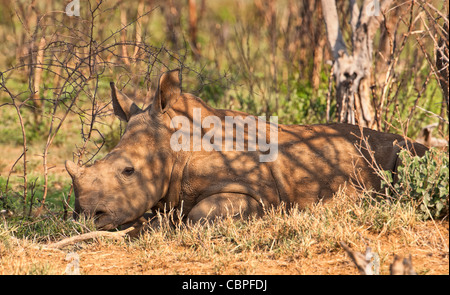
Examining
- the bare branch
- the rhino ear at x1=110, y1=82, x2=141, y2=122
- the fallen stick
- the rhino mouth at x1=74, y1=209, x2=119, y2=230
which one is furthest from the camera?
the bare branch

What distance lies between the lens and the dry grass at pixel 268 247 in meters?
4.38

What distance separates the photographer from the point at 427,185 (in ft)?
16.0

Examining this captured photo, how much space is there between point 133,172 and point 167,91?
2.41 feet

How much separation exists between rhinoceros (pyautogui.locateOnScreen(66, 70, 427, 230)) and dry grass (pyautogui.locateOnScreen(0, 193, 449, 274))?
1.18ft

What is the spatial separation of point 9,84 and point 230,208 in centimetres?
816

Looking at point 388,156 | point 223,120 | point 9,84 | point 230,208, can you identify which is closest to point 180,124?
point 223,120

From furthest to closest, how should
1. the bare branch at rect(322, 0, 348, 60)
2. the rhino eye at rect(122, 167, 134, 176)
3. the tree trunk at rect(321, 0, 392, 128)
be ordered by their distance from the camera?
the bare branch at rect(322, 0, 348, 60)
the tree trunk at rect(321, 0, 392, 128)
the rhino eye at rect(122, 167, 134, 176)

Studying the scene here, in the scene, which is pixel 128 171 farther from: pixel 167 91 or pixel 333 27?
pixel 333 27

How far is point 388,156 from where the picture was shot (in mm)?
5961

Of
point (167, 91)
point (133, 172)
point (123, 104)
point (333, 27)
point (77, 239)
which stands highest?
point (333, 27)

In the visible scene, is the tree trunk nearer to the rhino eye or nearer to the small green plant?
the small green plant

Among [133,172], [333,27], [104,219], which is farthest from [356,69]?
[104,219]

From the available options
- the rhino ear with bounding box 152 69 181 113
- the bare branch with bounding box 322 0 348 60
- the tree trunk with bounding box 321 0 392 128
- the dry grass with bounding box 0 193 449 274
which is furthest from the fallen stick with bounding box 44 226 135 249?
the bare branch with bounding box 322 0 348 60

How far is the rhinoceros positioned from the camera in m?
5.45
